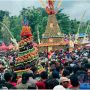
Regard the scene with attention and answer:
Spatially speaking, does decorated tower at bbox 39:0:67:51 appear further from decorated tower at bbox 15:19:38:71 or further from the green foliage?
decorated tower at bbox 15:19:38:71

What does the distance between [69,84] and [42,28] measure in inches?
2513

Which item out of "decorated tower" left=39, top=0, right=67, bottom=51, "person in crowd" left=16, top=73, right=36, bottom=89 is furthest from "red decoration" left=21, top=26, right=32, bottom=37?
"decorated tower" left=39, top=0, right=67, bottom=51

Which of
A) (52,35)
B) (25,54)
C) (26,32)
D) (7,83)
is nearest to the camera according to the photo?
(7,83)

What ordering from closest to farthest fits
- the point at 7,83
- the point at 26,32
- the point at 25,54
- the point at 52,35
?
1. the point at 7,83
2. the point at 25,54
3. the point at 26,32
4. the point at 52,35

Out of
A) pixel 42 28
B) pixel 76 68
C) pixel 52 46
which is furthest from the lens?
pixel 42 28

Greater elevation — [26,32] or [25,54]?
[26,32]

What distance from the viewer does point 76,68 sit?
11250mm

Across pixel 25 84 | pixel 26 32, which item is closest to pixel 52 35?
pixel 26 32

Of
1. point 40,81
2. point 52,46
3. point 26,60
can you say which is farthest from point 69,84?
point 52,46

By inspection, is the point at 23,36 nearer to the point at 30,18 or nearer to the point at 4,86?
the point at 4,86

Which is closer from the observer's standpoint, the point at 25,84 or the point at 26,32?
the point at 25,84

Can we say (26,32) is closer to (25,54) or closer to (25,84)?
(25,54)

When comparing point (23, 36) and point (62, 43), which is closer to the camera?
point (23, 36)

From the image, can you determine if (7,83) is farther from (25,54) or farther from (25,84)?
(25,54)
